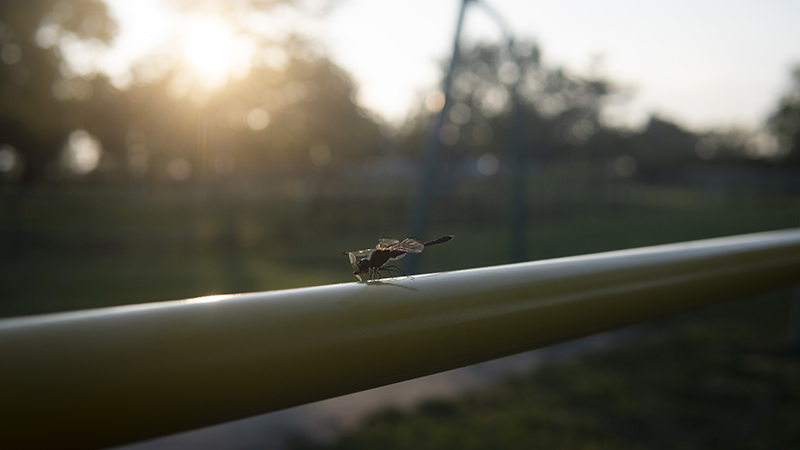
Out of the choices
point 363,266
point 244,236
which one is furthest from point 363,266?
point 244,236

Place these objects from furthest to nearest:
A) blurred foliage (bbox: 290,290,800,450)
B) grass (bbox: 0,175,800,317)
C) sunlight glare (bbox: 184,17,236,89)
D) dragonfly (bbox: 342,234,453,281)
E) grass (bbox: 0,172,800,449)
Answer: sunlight glare (bbox: 184,17,236,89), grass (bbox: 0,175,800,317), grass (bbox: 0,172,800,449), blurred foliage (bbox: 290,290,800,450), dragonfly (bbox: 342,234,453,281)

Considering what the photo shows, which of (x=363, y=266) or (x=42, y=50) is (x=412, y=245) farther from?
(x=42, y=50)

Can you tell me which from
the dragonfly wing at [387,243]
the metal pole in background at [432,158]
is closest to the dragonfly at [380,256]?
the dragonfly wing at [387,243]

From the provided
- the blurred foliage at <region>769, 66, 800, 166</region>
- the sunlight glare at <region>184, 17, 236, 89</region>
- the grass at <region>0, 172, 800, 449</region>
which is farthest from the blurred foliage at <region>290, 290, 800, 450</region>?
the blurred foliage at <region>769, 66, 800, 166</region>

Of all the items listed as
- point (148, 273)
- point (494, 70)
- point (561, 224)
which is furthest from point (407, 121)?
point (148, 273)

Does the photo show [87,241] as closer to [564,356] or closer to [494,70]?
[564,356]

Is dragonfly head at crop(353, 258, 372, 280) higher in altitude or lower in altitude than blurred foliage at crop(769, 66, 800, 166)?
lower

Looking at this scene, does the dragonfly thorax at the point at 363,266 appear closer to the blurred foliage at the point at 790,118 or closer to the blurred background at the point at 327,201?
the blurred background at the point at 327,201

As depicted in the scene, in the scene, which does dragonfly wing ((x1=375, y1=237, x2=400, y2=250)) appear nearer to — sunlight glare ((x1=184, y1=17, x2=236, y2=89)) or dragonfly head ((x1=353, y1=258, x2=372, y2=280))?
dragonfly head ((x1=353, y1=258, x2=372, y2=280))
